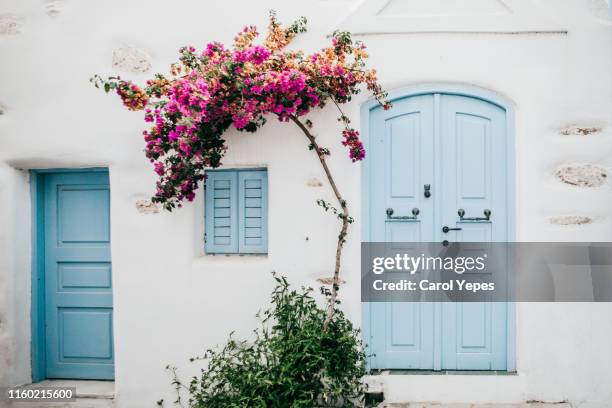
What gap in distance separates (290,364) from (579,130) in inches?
113

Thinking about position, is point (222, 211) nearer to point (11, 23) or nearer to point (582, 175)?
point (11, 23)

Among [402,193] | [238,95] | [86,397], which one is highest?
[238,95]

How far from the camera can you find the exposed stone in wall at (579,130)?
4324 millimetres

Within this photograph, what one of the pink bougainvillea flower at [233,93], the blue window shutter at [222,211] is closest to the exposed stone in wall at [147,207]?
the pink bougainvillea flower at [233,93]

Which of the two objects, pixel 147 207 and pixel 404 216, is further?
pixel 147 207

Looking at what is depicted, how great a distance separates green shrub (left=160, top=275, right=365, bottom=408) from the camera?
392 cm

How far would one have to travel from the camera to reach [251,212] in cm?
468

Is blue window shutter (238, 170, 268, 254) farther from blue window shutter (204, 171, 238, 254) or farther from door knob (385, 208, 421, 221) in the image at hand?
door knob (385, 208, 421, 221)

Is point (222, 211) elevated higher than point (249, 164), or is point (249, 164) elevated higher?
point (249, 164)

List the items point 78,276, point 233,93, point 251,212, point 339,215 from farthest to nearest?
point 78,276, point 251,212, point 339,215, point 233,93

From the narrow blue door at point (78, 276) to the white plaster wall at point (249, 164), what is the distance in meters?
0.22

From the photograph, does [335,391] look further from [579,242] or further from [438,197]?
[579,242]

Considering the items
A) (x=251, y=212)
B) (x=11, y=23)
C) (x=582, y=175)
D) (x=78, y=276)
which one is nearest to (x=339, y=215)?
(x=251, y=212)

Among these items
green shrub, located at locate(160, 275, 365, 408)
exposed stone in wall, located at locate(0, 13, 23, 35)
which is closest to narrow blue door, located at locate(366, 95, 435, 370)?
green shrub, located at locate(160, 275, 365, 408)
